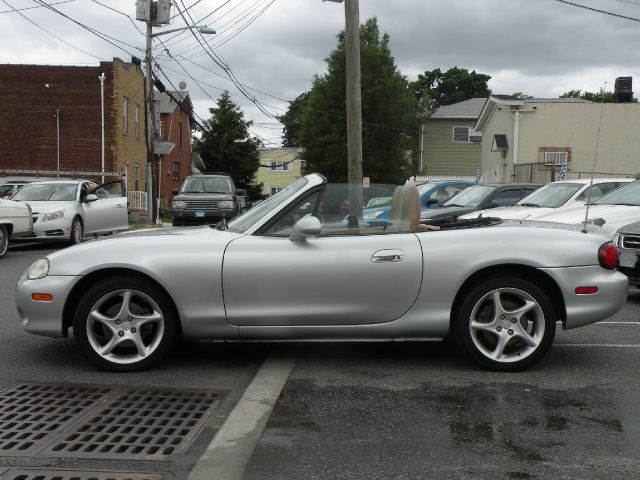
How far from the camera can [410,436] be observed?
11.8ft

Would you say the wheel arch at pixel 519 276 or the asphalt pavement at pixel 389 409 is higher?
the wheel arch at pixel 519 276

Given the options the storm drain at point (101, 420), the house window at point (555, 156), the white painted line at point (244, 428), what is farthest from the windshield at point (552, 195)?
the house window at point (555, 156)

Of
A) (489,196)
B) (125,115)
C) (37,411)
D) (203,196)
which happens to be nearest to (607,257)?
(37,411)

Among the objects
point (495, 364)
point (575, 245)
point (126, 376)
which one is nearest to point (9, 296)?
point (126, 376)

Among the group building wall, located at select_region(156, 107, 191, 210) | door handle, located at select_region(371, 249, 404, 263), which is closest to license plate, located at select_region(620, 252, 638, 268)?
door handle, located at select_region(371, 249, 404, 263)

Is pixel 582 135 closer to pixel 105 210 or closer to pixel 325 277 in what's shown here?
pixel 105 210

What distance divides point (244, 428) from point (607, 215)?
6.84m

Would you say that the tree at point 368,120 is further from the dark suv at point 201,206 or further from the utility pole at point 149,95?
the dark suv at point 201,206

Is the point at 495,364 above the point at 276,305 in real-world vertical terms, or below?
below

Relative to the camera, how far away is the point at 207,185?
2177 cm

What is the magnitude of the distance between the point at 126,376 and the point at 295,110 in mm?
86208

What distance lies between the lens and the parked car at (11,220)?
12258mm

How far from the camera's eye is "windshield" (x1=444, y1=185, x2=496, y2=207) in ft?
44.3

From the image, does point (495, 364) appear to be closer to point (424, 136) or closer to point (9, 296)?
point (9, 296)
